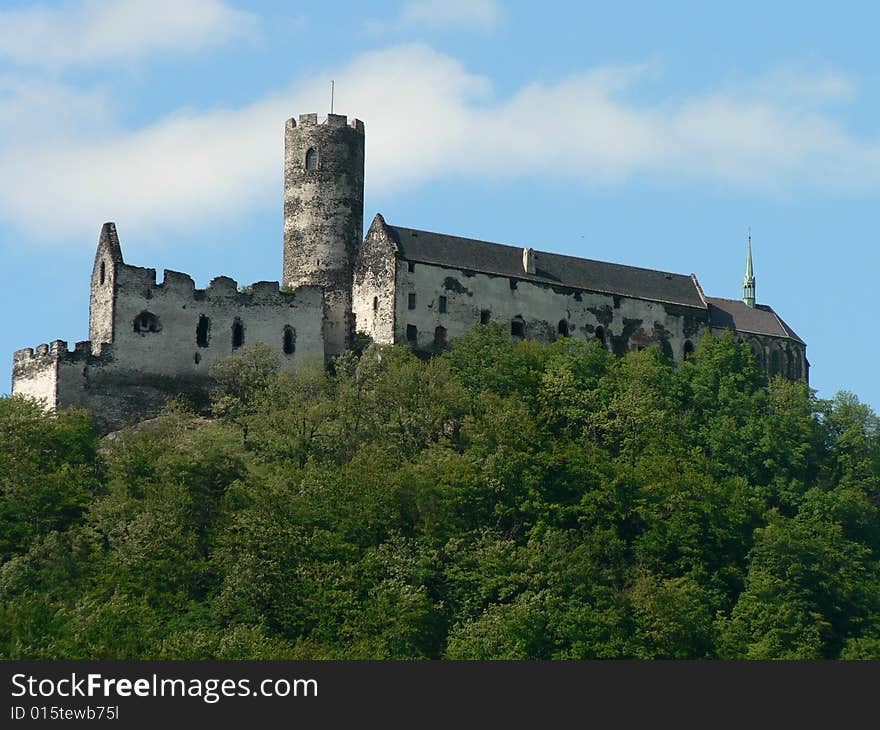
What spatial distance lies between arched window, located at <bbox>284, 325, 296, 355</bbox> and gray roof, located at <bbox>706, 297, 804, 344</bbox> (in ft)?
69.3

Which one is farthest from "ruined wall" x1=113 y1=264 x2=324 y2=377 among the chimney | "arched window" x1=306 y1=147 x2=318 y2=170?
the chimney

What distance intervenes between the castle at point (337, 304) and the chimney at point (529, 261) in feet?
0.20

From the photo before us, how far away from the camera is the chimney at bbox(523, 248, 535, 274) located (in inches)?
3787

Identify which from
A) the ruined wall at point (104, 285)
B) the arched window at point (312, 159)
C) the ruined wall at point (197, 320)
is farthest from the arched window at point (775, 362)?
the ruined wall at point (104, 285)

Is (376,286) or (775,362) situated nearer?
(376,286)

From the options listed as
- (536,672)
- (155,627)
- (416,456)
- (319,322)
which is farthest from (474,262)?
(536,672)

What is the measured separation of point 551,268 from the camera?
319 ft

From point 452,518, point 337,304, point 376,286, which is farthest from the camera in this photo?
point 337,304

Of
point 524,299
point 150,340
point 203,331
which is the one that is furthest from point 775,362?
point 150,340

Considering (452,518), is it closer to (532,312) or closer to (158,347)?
(158,347)

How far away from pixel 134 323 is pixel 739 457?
23.9 m

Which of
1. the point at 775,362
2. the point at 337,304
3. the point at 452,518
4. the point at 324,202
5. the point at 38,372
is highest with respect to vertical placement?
the point at 324,202

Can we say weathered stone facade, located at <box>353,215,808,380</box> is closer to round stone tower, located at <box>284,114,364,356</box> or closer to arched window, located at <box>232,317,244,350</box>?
round stone tower, located at <box>284,114,364,356</box>

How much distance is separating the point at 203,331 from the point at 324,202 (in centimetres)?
1006
